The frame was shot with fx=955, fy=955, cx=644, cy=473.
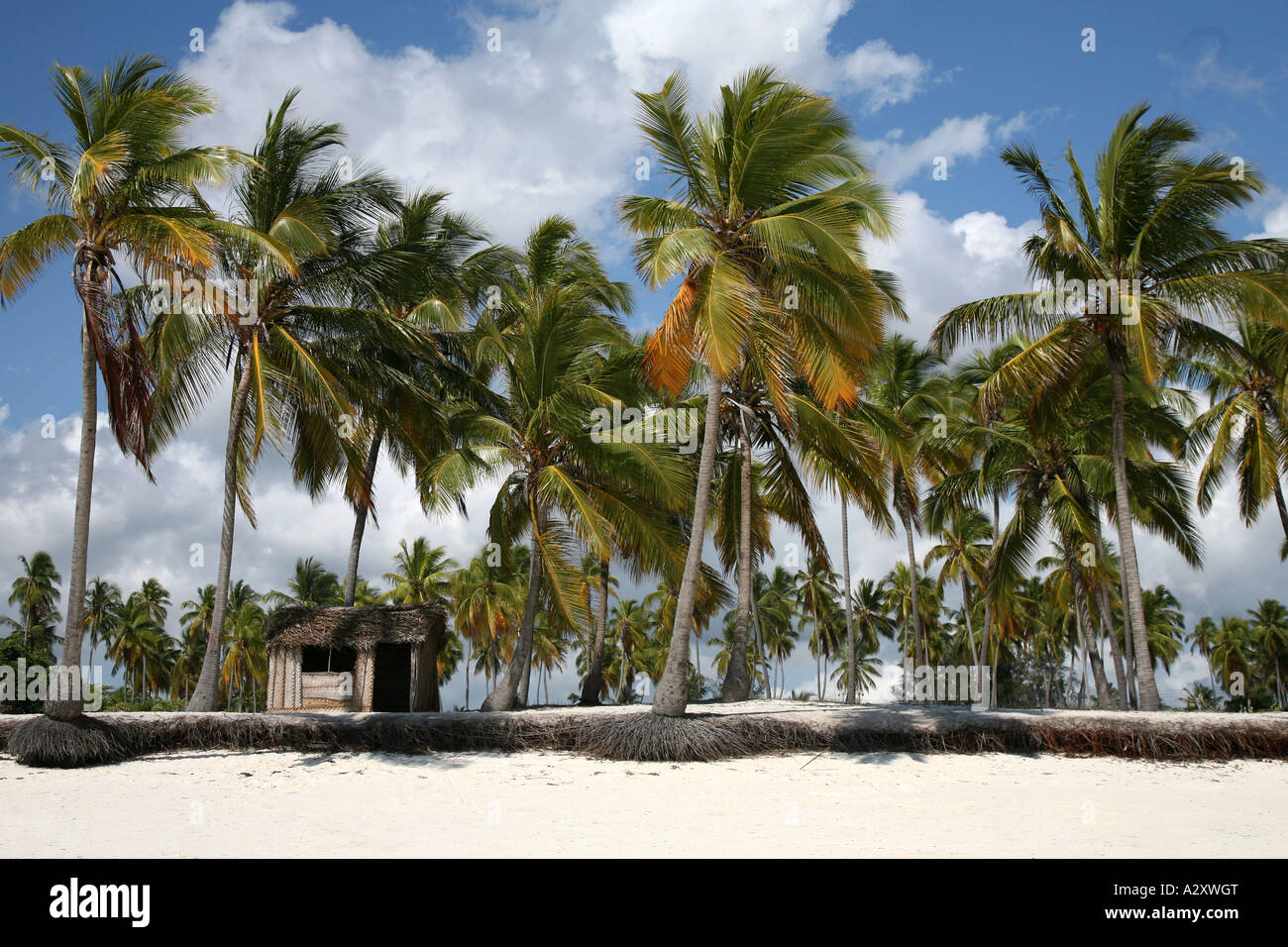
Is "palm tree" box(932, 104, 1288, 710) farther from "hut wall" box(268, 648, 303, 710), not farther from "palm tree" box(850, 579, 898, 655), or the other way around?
"palm tree" box(850, 579, 898, 655)

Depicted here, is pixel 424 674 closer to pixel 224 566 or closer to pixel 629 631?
pixel 224 566

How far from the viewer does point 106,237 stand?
14570mm

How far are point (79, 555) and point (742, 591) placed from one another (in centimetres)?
1174

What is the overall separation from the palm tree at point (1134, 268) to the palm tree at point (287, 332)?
12.2 metres

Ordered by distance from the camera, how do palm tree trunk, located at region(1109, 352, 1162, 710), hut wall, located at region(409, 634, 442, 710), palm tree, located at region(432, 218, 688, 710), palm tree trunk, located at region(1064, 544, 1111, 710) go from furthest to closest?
1. palm tree trunk, located at region(1064, 544, 1111, 710)
2. hut wall, located at region(409, 634, 442, 710)
3. palm tree, located at region(432, 218, 688, 710)
4. palm tree trunk, located at region(1109, 352, 1162, 710)

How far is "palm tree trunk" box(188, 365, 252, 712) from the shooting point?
16578 mm

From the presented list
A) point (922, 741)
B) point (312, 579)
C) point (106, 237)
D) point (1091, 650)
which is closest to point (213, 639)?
point (106, 237)

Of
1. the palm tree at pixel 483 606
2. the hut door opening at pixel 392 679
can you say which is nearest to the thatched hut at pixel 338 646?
the hut door opening at pixel 392 679

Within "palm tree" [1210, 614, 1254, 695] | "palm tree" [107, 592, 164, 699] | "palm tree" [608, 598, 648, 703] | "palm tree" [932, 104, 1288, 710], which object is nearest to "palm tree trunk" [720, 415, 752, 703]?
"palm tree" [932, 104, 1288, 710]

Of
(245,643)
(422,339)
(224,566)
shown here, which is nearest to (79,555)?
(224,566)

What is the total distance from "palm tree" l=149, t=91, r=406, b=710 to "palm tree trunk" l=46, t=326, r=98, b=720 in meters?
2.49

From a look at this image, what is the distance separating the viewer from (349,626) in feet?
61.2

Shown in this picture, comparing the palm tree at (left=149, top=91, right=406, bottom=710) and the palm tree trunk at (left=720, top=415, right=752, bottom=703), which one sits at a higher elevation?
the palm tree at (left=149, top=91, right=406, bottom=710)
